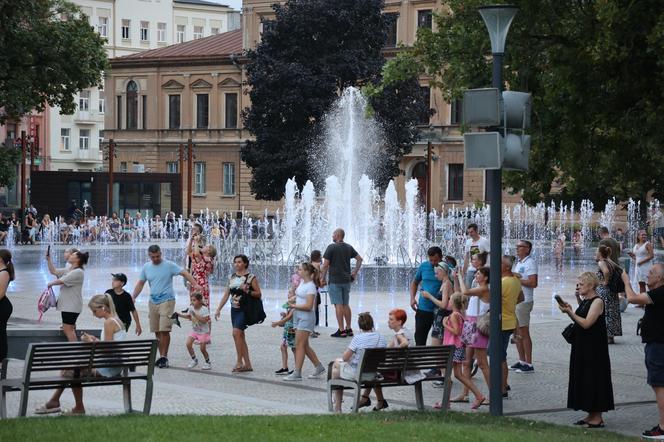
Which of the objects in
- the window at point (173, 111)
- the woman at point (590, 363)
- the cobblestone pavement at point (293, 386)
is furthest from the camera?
the window at point (173, 111)

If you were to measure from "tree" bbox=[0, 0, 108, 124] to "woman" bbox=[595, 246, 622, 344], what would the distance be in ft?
69.7

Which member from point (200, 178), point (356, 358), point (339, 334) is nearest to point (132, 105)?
point (200, 178)

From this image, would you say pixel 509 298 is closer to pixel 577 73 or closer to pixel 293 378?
pixel 293 378

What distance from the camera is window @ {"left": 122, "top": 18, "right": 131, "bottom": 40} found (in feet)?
376

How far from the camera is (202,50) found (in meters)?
88.2

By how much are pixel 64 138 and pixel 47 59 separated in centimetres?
6710

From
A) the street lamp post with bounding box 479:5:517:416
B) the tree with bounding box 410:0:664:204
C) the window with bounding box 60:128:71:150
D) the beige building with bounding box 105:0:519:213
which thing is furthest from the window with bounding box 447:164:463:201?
the street lamp post with bounding box 479:5:517:416

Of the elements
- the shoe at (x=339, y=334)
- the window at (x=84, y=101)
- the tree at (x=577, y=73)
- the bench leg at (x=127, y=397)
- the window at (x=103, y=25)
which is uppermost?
the window at (x=103, y=25)

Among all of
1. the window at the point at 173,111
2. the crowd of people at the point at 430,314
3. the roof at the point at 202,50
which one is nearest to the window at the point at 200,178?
the window at the point at 173,111

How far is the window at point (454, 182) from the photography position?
252ft

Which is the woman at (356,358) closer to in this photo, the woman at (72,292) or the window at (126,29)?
the woman at (72,292)

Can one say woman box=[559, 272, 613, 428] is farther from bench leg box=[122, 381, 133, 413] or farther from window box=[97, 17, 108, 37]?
window box=[97, 17, 108, 37]

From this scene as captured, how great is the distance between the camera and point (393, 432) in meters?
11.1

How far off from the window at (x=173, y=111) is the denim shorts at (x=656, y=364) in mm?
76713
